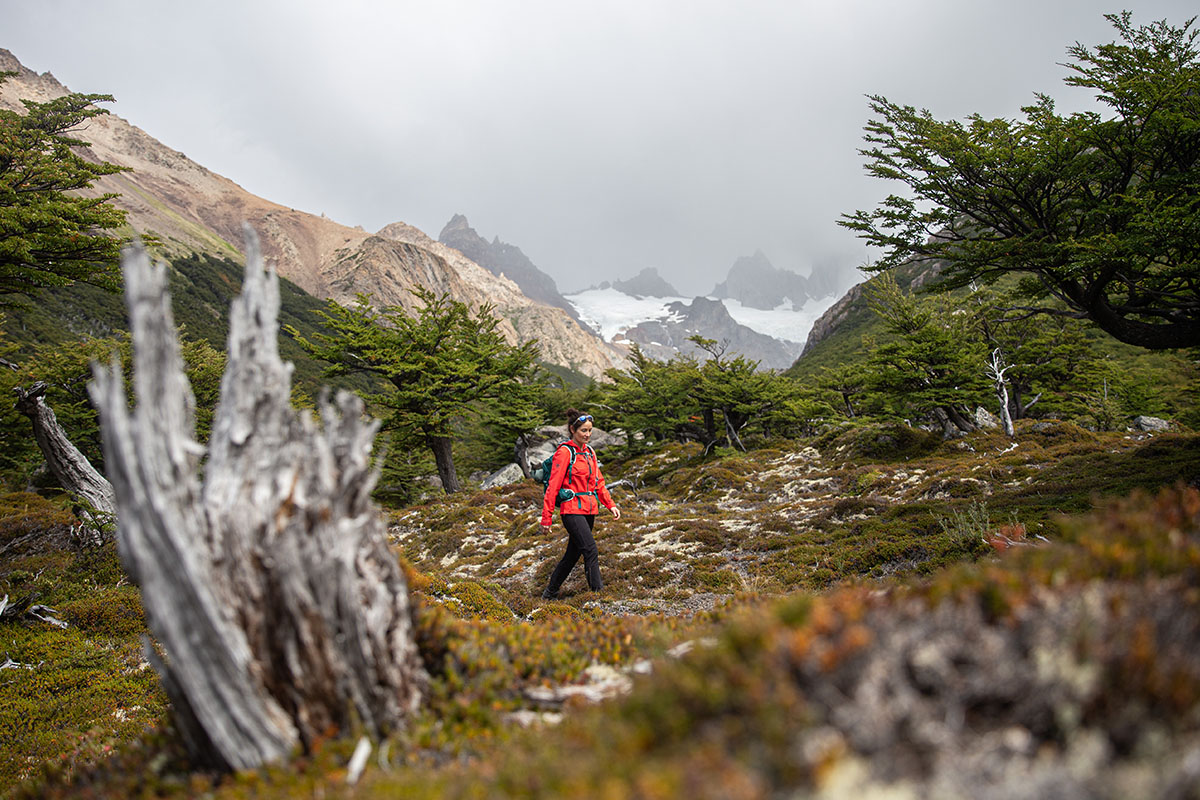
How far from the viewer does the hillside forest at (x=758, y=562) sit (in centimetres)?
184

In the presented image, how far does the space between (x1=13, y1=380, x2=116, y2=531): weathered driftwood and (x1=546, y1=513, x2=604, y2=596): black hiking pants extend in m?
11.8

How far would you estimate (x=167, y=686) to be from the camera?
2.74 meters

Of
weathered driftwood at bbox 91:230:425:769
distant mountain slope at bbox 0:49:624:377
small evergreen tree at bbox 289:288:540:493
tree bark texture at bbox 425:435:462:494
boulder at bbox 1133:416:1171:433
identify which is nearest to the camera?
weathered driftwood at bbox 91:230:425:769

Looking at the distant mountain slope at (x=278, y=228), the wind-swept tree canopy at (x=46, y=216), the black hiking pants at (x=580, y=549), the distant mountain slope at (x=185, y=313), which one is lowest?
the black hiking pants at (x=580, y=549)

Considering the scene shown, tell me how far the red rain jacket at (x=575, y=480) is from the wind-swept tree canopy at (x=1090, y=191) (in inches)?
359

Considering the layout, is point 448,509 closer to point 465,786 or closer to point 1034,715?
point 465,786

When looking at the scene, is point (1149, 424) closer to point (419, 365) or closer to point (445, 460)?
point (445, 460)

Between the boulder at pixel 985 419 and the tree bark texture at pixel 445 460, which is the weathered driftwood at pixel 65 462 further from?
the boulder at pixel 985 419

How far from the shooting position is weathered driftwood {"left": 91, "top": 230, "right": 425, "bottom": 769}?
2666 mm

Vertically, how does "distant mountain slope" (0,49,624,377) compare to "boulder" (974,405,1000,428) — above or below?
above

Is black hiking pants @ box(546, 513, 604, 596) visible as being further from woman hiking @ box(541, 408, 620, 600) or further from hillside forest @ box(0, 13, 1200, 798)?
hillside forest @ box(0, 13, 1200, 798)

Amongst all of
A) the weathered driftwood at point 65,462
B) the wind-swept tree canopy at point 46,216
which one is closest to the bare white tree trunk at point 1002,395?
the wind-swept tree canopy at point 46,216

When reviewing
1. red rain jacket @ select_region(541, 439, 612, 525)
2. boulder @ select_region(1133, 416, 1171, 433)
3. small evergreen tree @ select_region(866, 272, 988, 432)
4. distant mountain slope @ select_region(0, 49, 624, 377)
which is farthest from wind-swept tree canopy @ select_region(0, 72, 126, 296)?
distant mountain slope @ select_region(0, 49, 624, 377)

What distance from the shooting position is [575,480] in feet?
27.9
